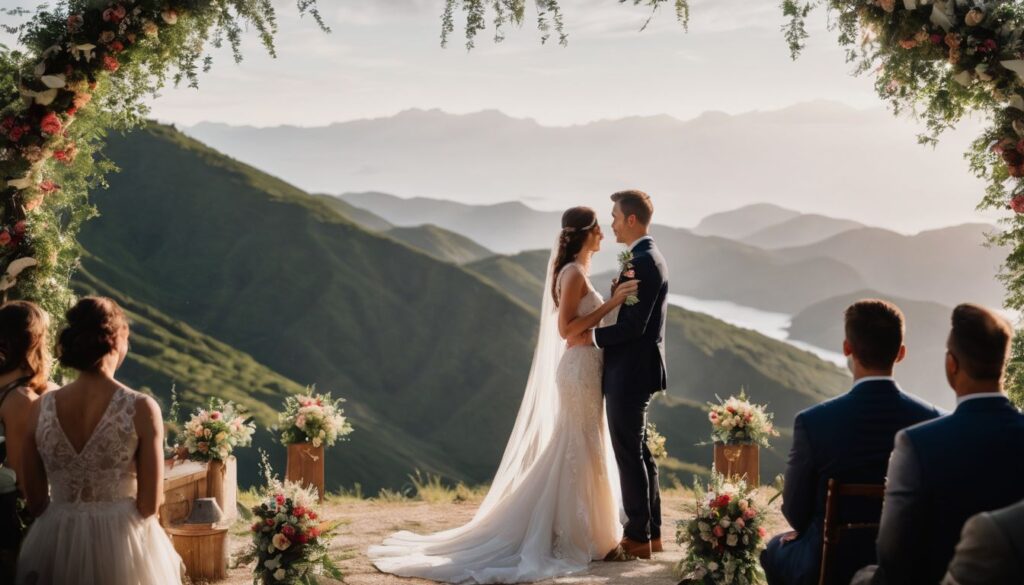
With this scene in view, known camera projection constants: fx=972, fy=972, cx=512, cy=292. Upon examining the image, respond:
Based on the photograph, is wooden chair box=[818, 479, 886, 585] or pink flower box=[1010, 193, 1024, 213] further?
pink flower box=[1010, 193, 1024, 213]

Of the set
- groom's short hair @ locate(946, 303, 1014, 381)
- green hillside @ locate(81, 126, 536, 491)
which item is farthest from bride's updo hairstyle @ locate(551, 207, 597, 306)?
green hillside @ locate(81, 126, 536, 491)

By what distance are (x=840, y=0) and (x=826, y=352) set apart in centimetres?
10027

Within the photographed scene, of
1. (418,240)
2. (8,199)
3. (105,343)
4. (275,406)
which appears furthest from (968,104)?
(418,240)

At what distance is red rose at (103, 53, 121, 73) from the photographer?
23.1 ft

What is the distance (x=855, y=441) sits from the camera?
4.22 m

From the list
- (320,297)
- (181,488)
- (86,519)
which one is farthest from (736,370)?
(86,519)

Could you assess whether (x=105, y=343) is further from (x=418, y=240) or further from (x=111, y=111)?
(x=418, y=240)

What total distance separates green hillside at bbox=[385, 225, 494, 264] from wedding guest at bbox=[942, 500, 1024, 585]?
438ft

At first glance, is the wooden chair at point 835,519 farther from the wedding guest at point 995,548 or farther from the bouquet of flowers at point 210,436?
the bouquet of flowers at point 210,436

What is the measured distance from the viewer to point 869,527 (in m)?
4.27

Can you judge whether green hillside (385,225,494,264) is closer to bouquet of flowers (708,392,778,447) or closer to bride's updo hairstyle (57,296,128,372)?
bouquet of flowers (708,392,778,447)

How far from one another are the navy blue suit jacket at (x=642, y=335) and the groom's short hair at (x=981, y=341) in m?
3.49

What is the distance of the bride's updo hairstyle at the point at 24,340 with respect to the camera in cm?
464

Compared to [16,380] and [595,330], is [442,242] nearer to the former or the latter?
[595,330]
